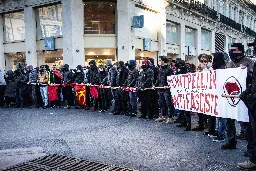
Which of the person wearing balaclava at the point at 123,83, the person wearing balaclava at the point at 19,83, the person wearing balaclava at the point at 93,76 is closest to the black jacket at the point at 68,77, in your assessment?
the person wearing balaclava at the point at 93,76

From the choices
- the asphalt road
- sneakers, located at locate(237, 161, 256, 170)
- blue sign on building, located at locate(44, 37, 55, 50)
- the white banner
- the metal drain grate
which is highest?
blue sign on building, located at locate(44, 37, 55, 50)

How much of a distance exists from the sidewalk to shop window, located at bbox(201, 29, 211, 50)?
29.8 m

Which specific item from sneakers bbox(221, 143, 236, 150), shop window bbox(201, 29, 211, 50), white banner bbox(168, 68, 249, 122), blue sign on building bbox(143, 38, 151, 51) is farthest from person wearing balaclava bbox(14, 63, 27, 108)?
Result: shop window bbox(201, 29, 211, 50)

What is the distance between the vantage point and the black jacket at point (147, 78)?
10.5m

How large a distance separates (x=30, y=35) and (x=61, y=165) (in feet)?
63.0

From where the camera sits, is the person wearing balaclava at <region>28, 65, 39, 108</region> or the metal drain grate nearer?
the metal drain grate

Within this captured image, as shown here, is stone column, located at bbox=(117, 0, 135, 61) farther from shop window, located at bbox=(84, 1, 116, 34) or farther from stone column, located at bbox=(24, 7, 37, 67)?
stone column, located at bbox=(24, 7, 37, 67)

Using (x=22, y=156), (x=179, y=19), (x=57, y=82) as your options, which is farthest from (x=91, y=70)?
(x=179, y=19)

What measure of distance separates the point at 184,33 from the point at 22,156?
2495cm

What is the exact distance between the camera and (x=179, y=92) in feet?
28.5

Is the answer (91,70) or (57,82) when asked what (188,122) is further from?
(57,82)

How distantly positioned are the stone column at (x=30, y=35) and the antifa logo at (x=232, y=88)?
18.7m

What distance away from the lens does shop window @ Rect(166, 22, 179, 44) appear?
2670 cm

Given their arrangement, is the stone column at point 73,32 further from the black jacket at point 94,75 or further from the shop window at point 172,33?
the shop window at point 172,33
